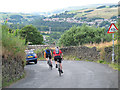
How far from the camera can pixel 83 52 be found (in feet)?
93.6

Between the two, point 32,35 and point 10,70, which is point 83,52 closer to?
point 10,70

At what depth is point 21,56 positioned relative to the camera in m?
15.8

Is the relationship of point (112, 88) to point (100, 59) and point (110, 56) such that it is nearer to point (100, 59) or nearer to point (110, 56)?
point (110, 56)

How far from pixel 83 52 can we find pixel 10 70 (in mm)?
16089

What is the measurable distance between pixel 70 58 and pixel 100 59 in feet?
25.4

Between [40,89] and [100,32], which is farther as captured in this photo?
[100,32]

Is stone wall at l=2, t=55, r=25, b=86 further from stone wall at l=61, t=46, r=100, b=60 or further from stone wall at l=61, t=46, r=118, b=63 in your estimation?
stone wall at l=61, t=46, r=100, b=60

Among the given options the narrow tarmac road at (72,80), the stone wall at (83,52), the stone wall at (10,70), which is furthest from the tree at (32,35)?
the stone wall at (10,70)

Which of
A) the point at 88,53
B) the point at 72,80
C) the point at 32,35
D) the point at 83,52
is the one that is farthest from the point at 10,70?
the point at 32,35

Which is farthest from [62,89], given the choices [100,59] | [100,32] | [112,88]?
[100,32]

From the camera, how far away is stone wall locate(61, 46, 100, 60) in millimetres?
26087

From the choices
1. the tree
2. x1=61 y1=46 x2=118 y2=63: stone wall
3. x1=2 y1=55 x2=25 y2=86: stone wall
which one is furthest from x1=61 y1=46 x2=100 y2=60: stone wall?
the tree

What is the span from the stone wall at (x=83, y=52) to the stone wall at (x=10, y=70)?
1250 cm

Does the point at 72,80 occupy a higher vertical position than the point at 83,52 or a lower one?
lower
